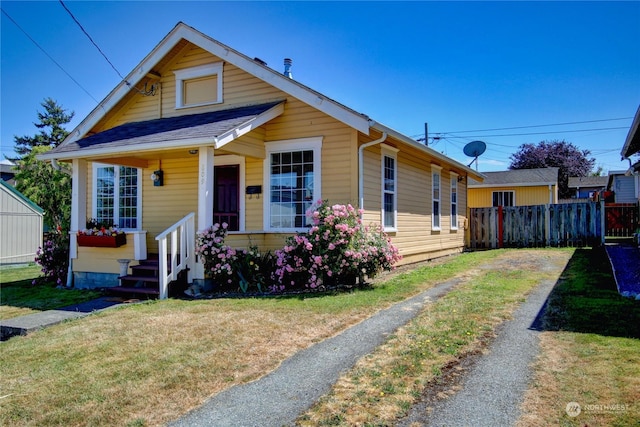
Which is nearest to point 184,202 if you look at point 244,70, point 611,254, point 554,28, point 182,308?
point 244,70

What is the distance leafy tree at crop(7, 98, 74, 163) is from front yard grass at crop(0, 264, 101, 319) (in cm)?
4784

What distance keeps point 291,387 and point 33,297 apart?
297 inches

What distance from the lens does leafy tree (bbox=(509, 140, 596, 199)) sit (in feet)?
141

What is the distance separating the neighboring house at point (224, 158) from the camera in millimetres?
8484

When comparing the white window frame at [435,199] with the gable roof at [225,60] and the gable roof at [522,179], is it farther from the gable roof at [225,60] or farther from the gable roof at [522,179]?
the gable roof at [522,179]

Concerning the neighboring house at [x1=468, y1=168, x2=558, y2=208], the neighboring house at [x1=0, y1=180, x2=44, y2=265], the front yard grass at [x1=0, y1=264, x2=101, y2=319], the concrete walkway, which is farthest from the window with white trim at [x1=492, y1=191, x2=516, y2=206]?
the neighboring house at [x1=0, y1=180, x2=44, y2=265]

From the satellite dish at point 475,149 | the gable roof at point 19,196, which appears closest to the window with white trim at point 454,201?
the satellite dish at point 475,149

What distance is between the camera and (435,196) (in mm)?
13273

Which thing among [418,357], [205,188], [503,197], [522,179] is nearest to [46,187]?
[205,188]

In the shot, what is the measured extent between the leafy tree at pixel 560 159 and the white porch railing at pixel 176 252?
4332cm

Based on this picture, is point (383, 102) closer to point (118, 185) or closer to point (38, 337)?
point (118, 185)

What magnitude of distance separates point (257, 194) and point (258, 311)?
12.6 feet

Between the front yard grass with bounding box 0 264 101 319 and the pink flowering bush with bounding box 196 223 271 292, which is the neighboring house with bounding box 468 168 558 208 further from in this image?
the front yard grass with bounding box 0 264 101 319

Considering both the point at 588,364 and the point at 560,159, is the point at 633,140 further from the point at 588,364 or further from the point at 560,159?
the point at 560,159
